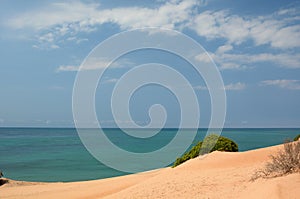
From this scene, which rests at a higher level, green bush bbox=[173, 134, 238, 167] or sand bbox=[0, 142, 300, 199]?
green bush bbox=[173, 134, 238, 167]

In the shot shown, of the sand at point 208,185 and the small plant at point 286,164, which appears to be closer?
the sand at point 208,185

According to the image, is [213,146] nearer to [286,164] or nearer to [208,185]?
[208,185]

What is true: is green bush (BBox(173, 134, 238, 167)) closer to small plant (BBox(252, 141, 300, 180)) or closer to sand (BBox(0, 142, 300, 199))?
sand (BBox(0, 142, 300, 199))

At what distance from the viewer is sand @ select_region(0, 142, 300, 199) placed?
31.6 feet

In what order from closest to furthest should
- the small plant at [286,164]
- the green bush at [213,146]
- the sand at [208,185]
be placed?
the sand at [208,185]
the small plant at [286,164]
the green bush at [213,146]

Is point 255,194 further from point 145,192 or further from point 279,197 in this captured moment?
point 145,192

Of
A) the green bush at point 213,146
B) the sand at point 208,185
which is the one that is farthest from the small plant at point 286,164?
the green bush at point 213,146

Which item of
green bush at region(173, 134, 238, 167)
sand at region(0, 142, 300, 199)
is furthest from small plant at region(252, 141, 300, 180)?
green bush at region(173, 134, 238, 167)

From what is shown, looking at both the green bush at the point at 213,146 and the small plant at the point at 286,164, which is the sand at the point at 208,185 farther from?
the green bush at the point at 213,146

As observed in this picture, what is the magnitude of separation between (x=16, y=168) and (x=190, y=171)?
32.4 meters

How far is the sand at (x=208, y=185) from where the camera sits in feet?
31.6

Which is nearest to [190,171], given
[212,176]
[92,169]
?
[212,176]

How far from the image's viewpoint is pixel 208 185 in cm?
1248

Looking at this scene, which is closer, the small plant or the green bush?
the small plant
